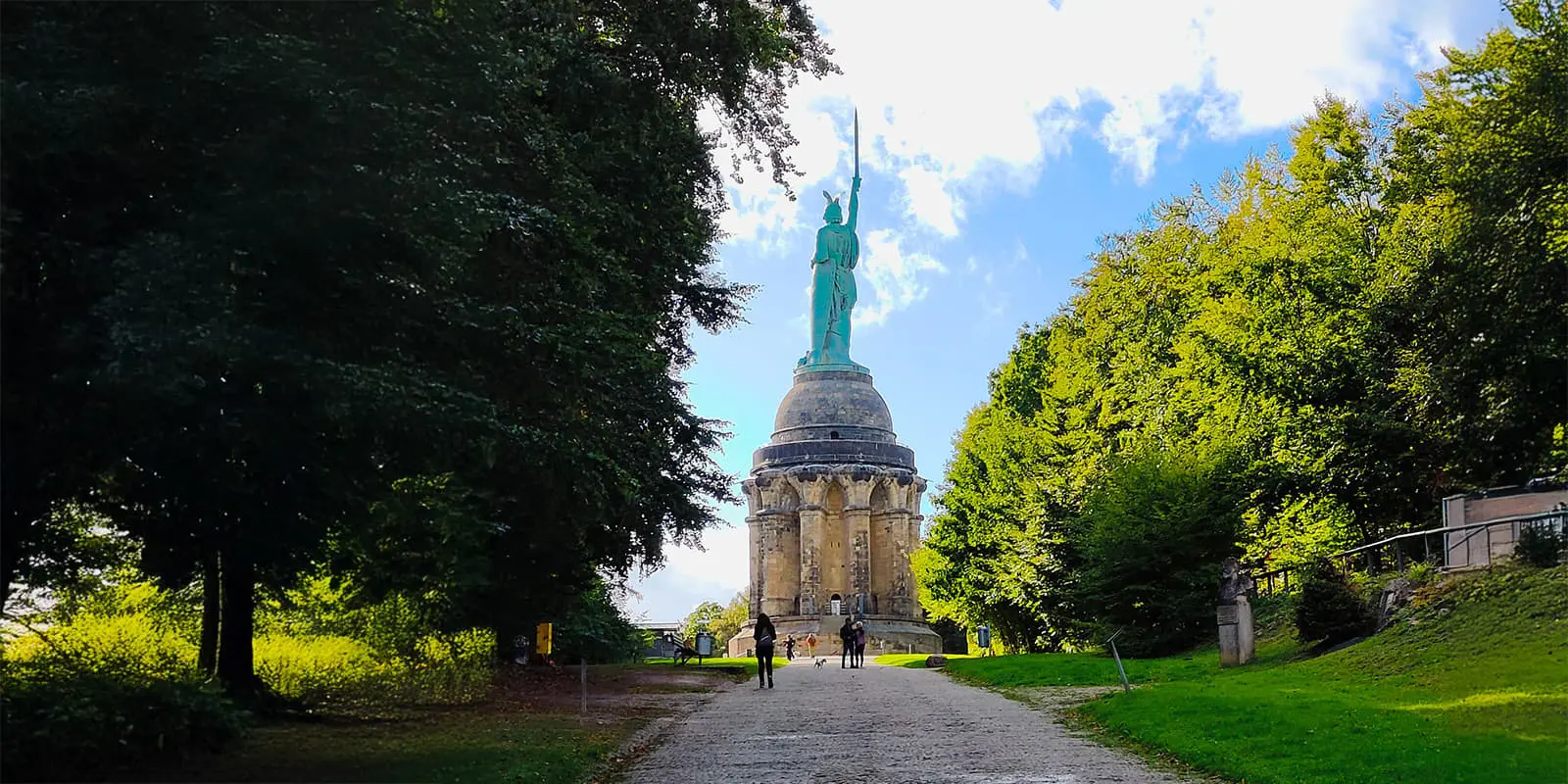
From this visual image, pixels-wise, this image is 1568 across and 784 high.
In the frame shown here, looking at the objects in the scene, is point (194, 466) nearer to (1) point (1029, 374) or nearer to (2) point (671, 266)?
(2) point (671, 266)

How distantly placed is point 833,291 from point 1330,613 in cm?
4674

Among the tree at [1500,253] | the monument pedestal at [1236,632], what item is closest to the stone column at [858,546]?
the tree at [1500,253]

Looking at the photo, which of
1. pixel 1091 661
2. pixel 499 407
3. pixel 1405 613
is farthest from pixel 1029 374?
pixel 499 407

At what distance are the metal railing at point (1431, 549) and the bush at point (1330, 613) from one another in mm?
1861

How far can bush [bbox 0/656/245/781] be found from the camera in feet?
29.5

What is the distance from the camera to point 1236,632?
21.7 m

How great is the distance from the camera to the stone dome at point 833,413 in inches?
2464

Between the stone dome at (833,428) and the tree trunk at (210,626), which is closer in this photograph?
the tree trunk at (210,626)

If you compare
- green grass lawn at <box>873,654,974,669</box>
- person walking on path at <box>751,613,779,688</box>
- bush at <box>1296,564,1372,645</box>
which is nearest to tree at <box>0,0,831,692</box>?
person walking on path at <box>751,613,779,688</box>

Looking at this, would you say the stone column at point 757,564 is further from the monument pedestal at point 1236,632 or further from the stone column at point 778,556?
the monument pedestal at point 1236,632

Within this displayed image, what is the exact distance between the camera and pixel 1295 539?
28.1 meters

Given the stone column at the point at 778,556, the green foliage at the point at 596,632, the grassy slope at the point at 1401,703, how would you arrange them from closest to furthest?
the grassy slope at the point at 1401,703 < the green foliage at the point at 596,632 < the stone column at the point at 778,556

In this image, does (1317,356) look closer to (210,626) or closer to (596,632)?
(596,632)

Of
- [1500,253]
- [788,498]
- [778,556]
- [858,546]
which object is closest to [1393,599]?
[1500,253]
